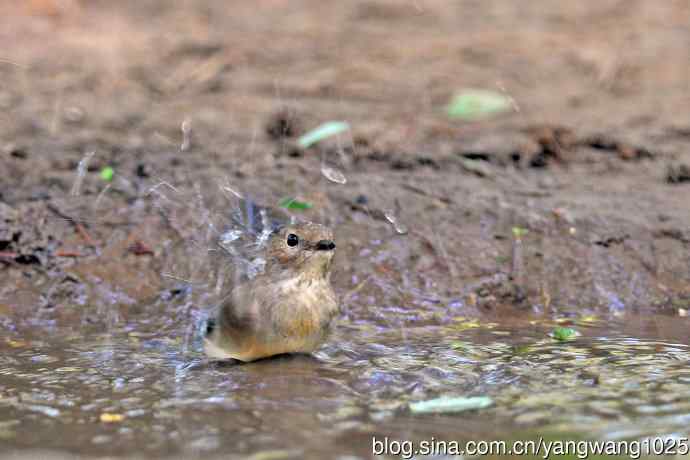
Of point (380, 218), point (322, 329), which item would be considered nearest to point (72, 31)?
point (380, 218)

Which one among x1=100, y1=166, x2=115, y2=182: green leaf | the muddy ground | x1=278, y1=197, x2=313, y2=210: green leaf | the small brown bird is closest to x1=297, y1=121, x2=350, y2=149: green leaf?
the muddy ground

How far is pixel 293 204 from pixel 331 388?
90.1 inches

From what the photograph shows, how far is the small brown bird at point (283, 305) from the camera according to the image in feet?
14.9

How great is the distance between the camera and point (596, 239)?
20.0 feet

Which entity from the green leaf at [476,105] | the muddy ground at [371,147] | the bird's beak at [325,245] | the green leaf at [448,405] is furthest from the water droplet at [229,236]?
the green leaf at [476,105]

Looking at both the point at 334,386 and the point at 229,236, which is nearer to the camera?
the point at 334,386

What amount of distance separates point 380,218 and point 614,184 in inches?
70.7

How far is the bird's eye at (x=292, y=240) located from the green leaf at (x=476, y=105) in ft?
11.8

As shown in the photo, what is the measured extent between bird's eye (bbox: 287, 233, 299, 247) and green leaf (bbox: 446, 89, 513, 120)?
359 centimetres

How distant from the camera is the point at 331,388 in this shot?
4039mm

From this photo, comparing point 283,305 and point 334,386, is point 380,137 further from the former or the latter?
point 334,386

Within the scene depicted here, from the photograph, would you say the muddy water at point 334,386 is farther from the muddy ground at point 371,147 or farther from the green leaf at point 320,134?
the green leaf at point 320,134

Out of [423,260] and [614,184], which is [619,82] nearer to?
[614,184]

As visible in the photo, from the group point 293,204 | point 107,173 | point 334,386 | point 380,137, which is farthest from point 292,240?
point 380,137
